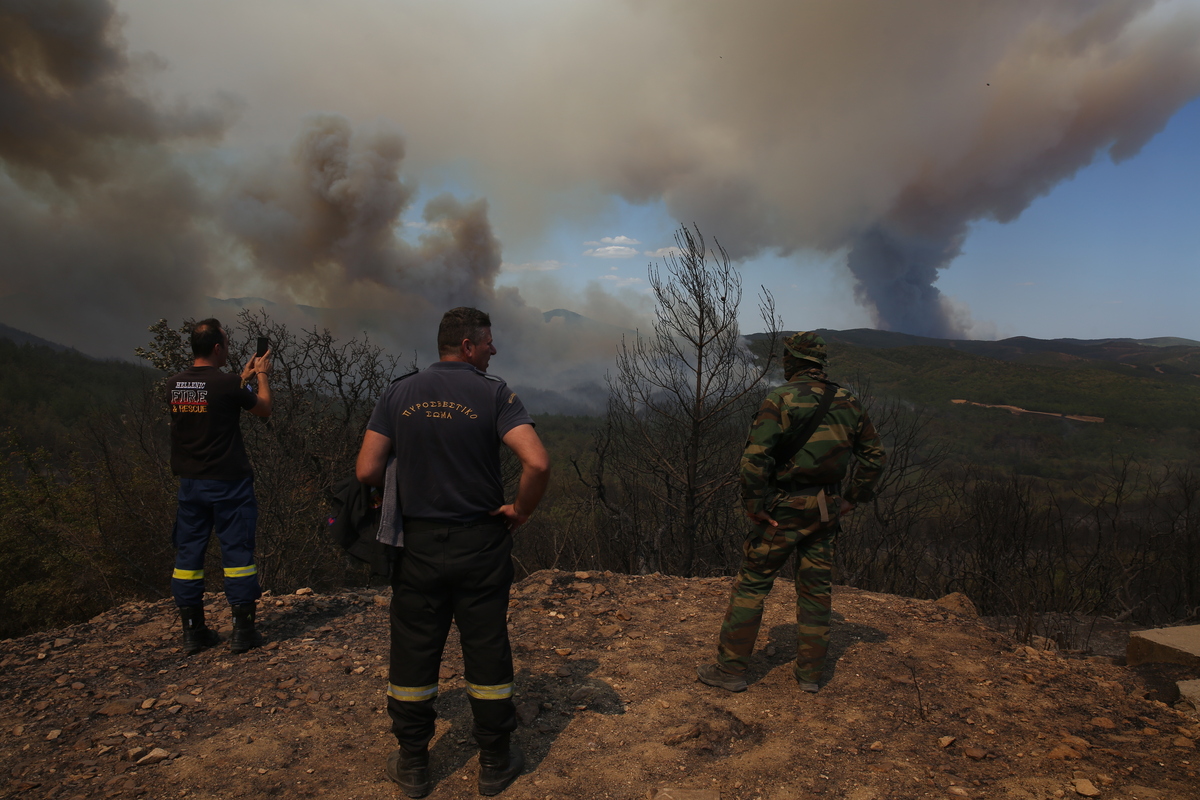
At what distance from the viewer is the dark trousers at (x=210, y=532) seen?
12.2 ft

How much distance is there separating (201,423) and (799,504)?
365 centimetres

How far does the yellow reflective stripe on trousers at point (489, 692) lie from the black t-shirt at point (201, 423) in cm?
220

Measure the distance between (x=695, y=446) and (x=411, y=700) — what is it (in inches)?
332

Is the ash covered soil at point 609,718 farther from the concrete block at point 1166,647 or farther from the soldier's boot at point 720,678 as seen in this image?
the concrete block at point 1166,647

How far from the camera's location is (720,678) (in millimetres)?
3525

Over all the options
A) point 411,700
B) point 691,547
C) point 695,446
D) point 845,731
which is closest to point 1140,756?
point 845,731

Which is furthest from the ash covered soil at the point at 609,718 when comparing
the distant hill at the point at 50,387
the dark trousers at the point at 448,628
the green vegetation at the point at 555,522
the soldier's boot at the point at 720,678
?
the distant hill at the point at 50,387

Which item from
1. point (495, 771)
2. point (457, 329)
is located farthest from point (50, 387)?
point (495, 771)

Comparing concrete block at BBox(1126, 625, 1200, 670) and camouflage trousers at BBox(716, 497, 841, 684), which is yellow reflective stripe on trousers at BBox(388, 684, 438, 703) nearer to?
camouflage trousers at BBox(716, 497, 841, 684)

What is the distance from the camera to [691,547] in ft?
37.1

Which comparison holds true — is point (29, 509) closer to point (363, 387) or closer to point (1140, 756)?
point (363, 387)

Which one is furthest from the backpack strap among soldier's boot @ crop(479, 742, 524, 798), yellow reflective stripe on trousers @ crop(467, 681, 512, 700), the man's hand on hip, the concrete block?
the concrete block

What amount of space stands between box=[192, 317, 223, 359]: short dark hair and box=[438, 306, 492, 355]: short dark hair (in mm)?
2006

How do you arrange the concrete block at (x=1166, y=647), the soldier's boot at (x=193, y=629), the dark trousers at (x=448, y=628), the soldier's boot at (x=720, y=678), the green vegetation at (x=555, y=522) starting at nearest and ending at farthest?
1. the dark trousers at (x=448, y=628)
2. the soldier's boot at (x=720, y=678)
3. the concrete block at (x=1166, y=647)
4. the soldier's boot at (x=193, y=629)
5. the green vegetation at (x=555, y=522)
